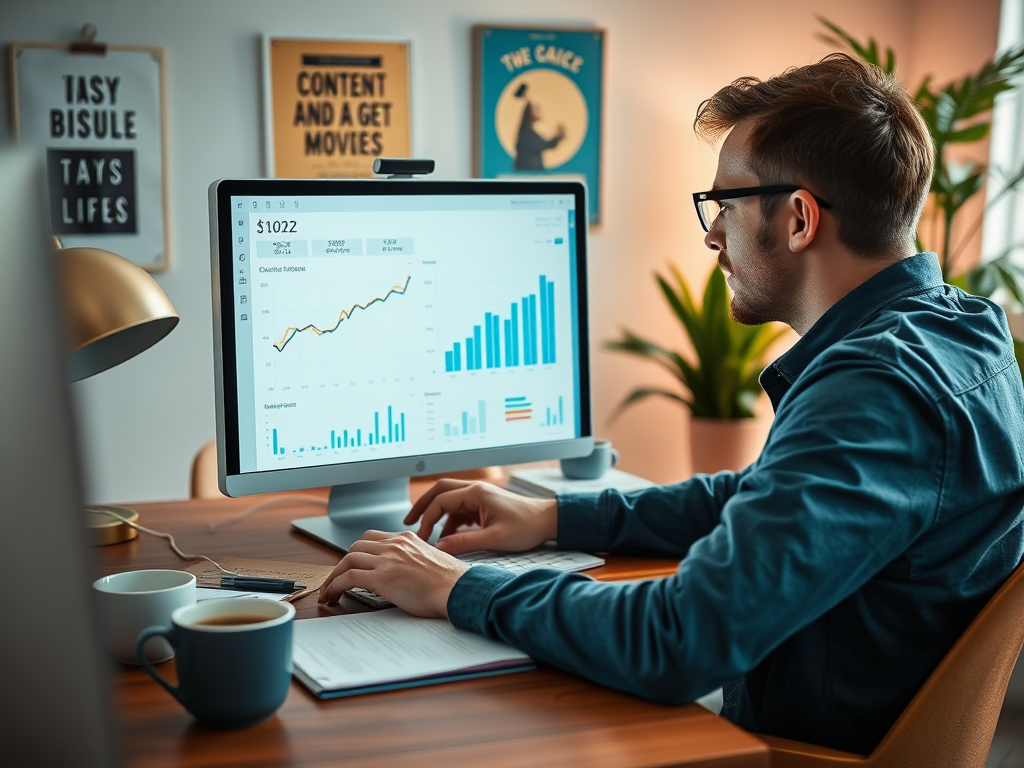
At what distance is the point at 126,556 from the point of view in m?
1.38

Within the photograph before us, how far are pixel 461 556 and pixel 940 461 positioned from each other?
63 cm

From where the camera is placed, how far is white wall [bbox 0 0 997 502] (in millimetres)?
3234

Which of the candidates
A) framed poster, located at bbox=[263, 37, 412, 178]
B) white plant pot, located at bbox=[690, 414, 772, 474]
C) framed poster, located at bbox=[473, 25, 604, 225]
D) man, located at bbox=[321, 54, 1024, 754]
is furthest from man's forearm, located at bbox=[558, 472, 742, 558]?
framed poster, located at bbox=[473, 25, 604, 225]

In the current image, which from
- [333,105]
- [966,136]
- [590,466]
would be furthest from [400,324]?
[966,136]

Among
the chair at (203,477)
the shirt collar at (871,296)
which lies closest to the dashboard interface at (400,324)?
the shirt collar at (871,296)

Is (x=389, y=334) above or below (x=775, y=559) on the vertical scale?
above

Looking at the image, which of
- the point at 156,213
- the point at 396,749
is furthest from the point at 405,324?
the point at 156,213

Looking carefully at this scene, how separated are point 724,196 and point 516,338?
1.28 ft

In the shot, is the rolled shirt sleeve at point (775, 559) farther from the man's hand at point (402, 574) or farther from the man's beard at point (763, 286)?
the man's beard at point (763, 286)

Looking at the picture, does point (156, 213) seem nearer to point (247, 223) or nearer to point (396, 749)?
point (247, 223)

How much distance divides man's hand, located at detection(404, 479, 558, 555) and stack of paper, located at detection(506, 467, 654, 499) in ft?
0.77

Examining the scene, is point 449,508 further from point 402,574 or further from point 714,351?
point 714,351

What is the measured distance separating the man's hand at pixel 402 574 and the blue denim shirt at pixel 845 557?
0.04 meters

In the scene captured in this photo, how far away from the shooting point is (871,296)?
1169 mm
